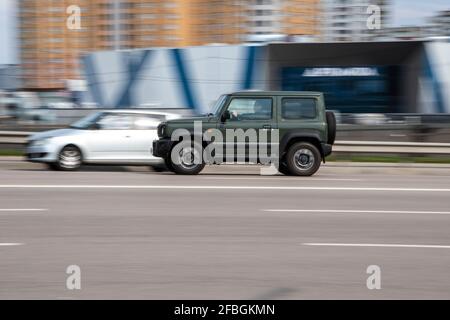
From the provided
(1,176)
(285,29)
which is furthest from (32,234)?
(285,29)

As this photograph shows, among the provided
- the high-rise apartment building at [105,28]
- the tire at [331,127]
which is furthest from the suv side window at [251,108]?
the high-rise apartment building at [105,28]

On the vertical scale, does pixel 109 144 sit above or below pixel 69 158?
above

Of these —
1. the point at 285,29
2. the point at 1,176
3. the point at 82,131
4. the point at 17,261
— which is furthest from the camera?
the point at 285,29

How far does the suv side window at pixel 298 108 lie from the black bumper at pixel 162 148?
7.48ft

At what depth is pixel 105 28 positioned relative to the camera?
9456 centimetres

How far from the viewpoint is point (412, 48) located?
39.5 m

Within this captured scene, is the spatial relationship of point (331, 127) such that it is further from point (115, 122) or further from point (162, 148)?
point (115, 122)

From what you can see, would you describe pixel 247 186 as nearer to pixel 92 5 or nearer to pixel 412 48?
pixel 412 48

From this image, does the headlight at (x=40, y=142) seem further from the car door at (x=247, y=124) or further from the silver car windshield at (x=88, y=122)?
the car door at (x=247, y=124)

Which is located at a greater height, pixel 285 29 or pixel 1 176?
pixel 285 29

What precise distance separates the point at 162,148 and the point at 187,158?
0.53 m

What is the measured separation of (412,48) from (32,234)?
1355 inches

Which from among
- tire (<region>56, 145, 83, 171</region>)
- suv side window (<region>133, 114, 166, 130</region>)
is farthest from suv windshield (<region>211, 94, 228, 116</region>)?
tire (<region>56, 145, 83, 171</region>)

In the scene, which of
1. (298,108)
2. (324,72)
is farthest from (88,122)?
(324,72)
